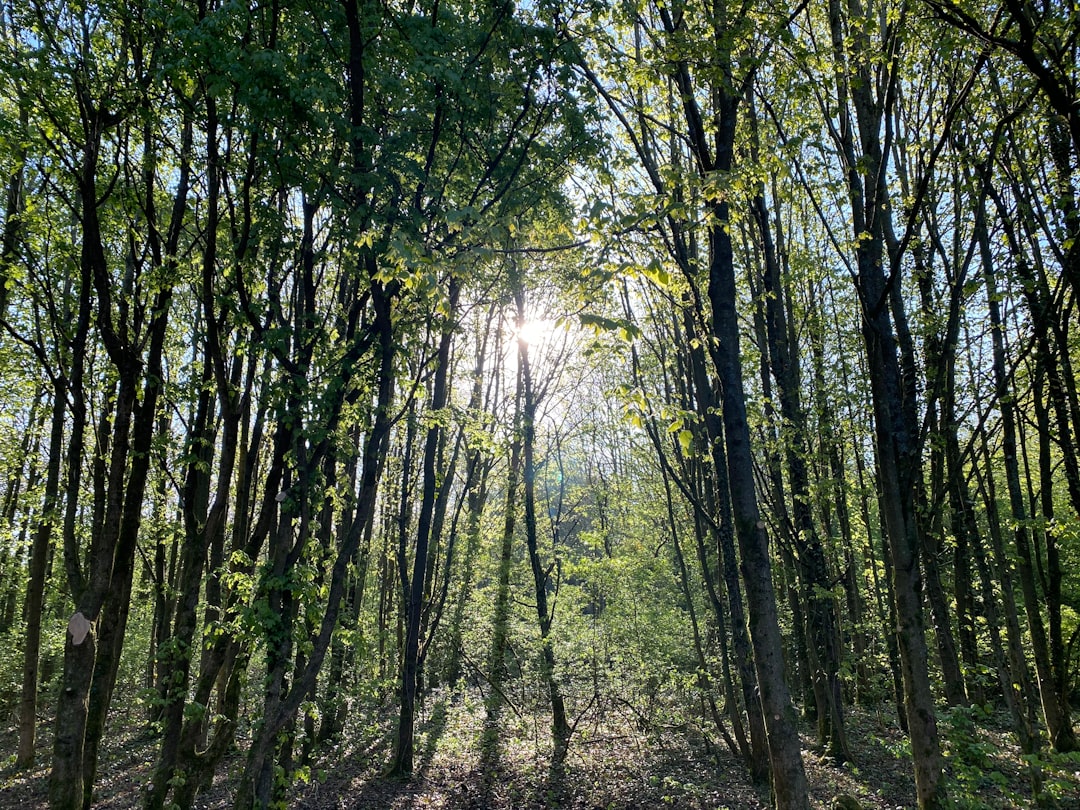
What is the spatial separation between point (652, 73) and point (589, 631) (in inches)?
446

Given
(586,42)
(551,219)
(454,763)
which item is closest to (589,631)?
(454,763)

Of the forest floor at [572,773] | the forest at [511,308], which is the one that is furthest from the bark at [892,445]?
the forest floor at [572,773]

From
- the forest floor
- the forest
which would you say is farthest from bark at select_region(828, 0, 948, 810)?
the forest floor

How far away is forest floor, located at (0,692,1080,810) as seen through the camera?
820 cm

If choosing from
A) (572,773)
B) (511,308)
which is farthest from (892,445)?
(572,773)

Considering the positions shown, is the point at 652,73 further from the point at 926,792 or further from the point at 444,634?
the point at 444,634

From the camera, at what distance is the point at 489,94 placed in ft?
15.0

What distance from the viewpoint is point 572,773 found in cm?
1054

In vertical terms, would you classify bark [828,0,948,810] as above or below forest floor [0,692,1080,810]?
above

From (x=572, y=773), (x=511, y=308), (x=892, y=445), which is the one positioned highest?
(x=511, y=308)

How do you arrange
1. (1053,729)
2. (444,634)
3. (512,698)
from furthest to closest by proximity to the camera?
(512,698)
(444,634)
(1053,729)

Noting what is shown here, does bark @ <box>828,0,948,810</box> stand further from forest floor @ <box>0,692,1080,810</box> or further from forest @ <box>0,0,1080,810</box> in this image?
forest floor @ <box>0,692,1080,810</box>

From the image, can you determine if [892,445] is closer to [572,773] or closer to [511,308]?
[511,308]

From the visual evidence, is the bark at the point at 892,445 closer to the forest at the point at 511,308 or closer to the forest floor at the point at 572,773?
the forest at the point at 511,308
